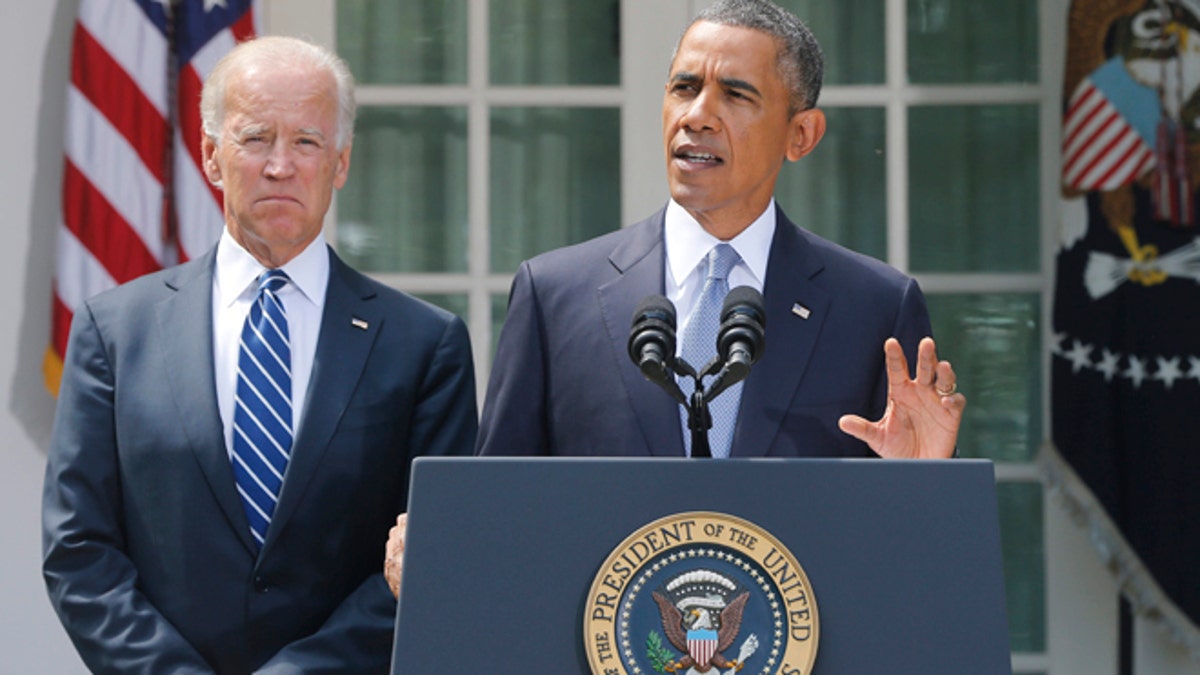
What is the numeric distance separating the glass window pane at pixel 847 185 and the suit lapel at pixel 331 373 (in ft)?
7.05

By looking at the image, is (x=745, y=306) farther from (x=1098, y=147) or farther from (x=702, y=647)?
(x=1098, y=147)

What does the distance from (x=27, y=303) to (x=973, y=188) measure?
8.18ft

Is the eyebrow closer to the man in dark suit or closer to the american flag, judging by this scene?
the man in dark suit

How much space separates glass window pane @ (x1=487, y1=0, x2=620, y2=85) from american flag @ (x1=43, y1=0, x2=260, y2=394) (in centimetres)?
74

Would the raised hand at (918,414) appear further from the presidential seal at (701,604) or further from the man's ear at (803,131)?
the man's ear at (803,131)

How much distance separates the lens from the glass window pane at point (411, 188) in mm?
4516

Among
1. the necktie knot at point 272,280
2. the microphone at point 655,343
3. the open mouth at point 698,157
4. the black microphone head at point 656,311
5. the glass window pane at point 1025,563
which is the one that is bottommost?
the glass window pane at point 1025,563

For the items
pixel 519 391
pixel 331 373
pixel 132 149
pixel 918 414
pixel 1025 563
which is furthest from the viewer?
pixel 1025 563

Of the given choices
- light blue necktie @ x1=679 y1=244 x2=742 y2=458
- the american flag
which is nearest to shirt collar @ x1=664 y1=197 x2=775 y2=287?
light blue necktie @ x1=679 y1=244 x2=742 y2=458

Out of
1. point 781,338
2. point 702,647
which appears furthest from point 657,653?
point 781,338

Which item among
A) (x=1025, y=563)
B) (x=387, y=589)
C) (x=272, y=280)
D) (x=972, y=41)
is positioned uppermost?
(x=972, y=41)

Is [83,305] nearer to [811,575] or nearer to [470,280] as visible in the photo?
[811,575]

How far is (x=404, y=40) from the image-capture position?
178 inches

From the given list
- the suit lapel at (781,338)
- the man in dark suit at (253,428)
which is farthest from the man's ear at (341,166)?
the suit lapel at (781,338)
